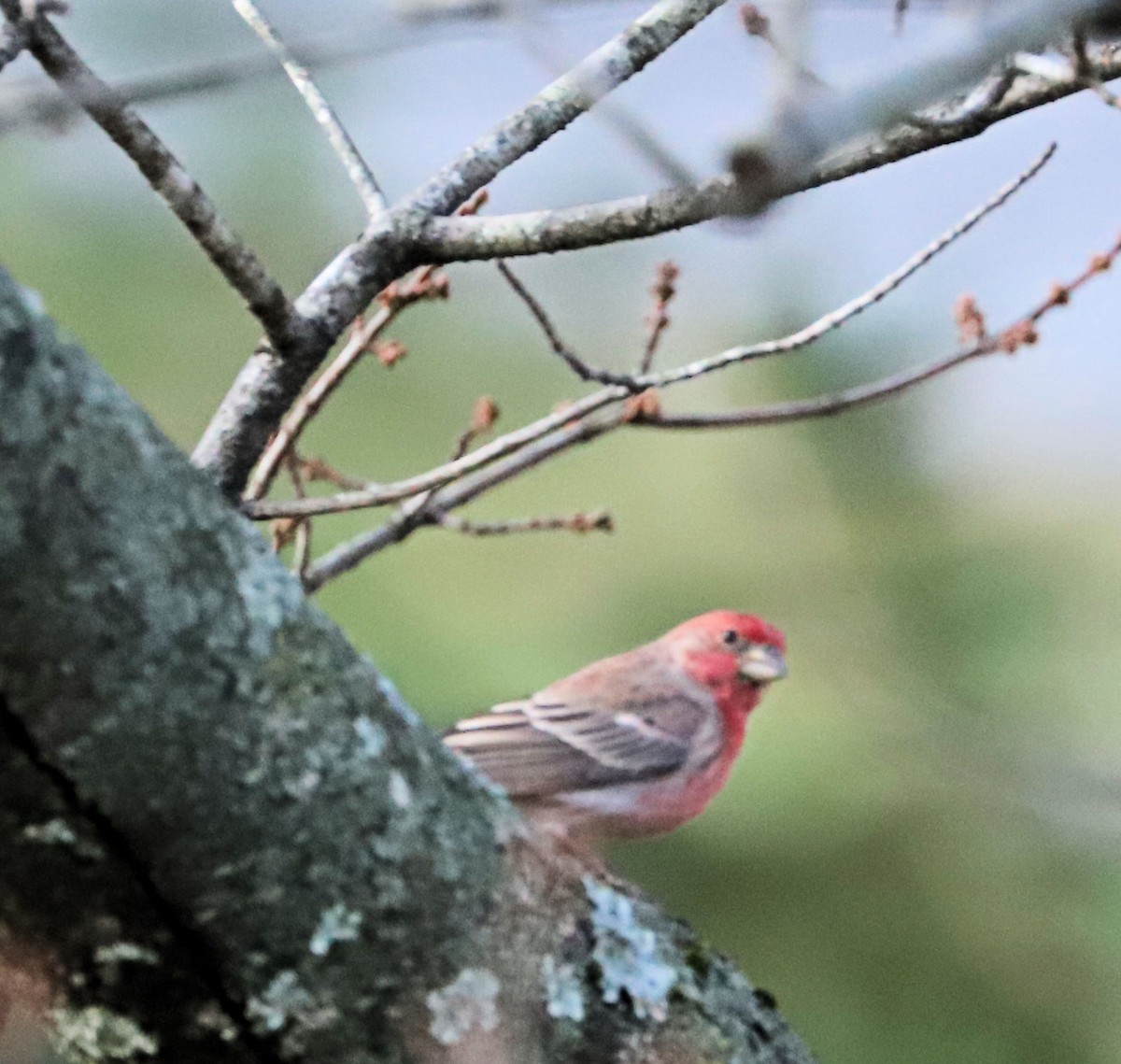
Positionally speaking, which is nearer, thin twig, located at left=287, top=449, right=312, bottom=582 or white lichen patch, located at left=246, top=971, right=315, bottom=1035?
white lichen patch, located at left=246, top=971, right=315, bottom=1035

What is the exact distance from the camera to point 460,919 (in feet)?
4.91

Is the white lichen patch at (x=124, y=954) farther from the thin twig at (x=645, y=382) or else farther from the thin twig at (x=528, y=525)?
the thin twig at (x=528, y=525)

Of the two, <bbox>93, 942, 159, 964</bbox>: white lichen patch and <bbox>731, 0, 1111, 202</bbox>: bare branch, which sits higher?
<bbox>731, 0, 1111, 202</bbox>: bare branch

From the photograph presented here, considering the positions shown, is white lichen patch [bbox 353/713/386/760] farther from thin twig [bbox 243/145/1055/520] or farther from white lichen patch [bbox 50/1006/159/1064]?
thin twig [bbox 243/145/1055/520]

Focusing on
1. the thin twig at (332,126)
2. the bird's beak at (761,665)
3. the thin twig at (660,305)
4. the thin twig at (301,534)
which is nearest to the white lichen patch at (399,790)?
the thin twig at (332,126)

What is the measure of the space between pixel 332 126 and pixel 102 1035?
147 centimetres

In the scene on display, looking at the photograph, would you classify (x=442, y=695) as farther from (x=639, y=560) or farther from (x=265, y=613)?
(x=265, y=613)

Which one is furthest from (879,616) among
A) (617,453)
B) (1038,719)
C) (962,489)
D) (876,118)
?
(876,118)

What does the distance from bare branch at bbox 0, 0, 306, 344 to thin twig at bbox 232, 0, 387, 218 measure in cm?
25

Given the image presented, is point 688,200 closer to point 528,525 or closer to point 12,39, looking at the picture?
point 12,39

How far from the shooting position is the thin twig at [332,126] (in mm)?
2354

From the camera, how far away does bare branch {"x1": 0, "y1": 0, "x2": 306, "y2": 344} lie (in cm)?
199

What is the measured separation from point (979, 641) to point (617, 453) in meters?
2.21

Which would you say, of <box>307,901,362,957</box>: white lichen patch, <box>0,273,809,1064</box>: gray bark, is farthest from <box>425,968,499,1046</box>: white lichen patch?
<box>307,901,362,957</box>: white lichen patch
